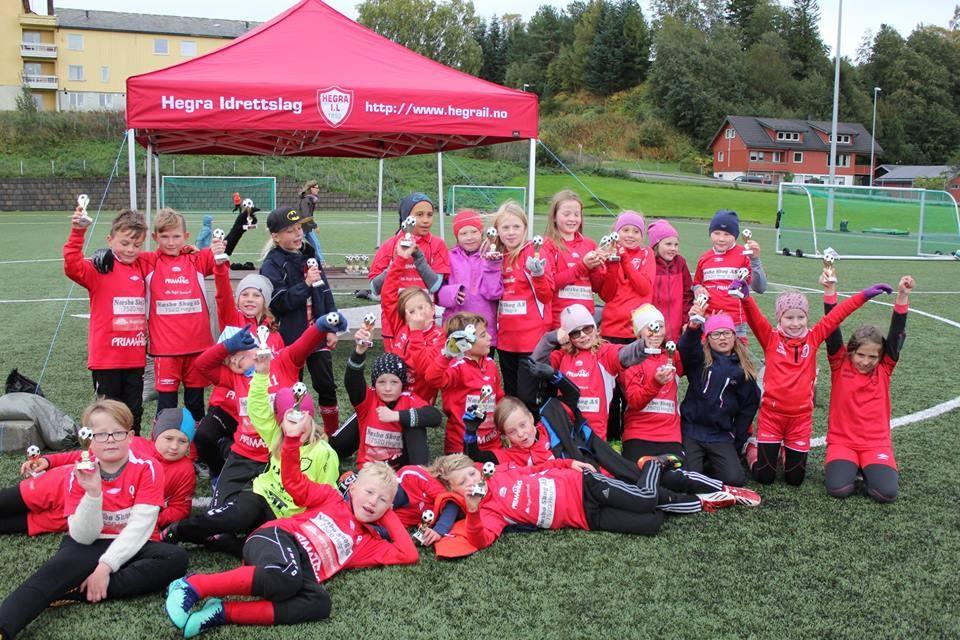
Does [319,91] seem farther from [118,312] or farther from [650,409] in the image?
[650,409]

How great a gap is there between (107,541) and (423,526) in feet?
4.92

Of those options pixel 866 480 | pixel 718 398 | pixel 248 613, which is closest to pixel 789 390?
pixel 718 398

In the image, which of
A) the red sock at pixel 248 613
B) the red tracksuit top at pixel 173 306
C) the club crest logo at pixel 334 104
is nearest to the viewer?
the red sock at pixel 248 613

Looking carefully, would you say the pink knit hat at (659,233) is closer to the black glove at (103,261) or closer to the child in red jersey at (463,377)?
the child in red jersey at (463,377)

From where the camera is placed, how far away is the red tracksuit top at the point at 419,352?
5047 millimetres

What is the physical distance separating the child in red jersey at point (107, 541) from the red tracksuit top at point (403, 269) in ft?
7.18

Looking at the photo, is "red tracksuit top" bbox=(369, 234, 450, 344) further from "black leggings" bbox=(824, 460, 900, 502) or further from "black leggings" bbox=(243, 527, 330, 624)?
"black leggings" bbox=(824, 460, 900, 502)

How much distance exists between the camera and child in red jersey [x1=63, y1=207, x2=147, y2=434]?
5238 millimetres

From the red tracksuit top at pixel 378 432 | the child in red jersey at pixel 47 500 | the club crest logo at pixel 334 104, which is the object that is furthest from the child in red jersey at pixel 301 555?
the club crest logo at pixel 334 104

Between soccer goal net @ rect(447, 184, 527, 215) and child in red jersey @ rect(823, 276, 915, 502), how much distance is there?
96.8ft

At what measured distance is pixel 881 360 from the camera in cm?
517

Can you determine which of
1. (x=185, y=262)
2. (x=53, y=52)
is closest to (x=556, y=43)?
(x=53, y=52)

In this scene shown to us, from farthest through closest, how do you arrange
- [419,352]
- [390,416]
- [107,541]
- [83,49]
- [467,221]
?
1. [83,49]
2. [467,221]
3. [419,352]
4. [390,416]
5. [107,541]

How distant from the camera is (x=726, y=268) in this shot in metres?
6.21
